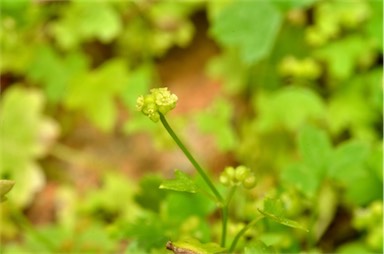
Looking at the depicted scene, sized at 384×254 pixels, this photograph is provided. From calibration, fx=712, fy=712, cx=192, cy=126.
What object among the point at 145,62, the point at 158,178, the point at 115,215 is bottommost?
the point at 158,178

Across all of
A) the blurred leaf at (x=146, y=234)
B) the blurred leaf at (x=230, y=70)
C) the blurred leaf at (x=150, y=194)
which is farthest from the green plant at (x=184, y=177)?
the blurred leaf at (x=230, y=70)

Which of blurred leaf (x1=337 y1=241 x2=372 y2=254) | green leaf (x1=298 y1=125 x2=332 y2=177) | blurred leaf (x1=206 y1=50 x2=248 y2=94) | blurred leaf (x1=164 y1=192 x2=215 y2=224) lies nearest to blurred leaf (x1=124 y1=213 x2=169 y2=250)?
blurred leaf (x1=164 y1=192 x2=215 y2=224)

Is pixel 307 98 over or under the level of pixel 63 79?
Answer: under

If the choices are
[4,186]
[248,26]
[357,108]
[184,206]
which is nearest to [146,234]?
[184,206]

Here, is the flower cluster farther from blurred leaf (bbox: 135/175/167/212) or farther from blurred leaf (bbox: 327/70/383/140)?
blurred leaf (bbox: 327/70/383/140)

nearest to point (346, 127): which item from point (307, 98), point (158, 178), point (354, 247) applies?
point (307, 98)

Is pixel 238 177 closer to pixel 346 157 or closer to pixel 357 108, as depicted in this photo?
pixel 346 157

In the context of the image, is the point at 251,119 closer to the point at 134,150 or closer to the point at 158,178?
the point at 134,150
